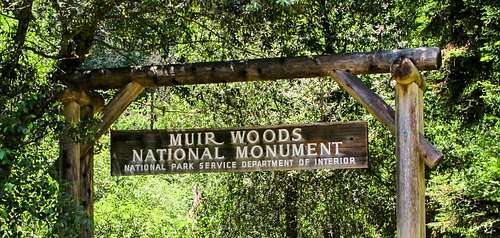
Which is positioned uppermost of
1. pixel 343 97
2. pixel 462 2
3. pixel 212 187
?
pixel 462 2

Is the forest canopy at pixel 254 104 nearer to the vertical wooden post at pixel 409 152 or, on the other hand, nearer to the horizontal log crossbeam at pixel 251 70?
the horizontal log crossbeam at pixel 251 70

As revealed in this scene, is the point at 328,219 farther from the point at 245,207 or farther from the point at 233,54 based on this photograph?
the point at 233,54

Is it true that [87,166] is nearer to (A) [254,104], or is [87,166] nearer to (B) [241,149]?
(B) [241,149]

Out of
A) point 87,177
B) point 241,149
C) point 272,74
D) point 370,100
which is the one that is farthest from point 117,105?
point 370,100

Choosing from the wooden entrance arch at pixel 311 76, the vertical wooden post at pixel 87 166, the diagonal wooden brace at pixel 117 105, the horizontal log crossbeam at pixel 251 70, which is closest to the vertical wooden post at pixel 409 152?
the wooden entrance arch at pixel 311 76

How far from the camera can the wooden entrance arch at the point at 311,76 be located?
4.55 meters

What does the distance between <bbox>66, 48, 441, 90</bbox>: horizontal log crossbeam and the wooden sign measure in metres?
0.38

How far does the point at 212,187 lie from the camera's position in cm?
1012

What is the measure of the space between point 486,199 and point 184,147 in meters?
3.14

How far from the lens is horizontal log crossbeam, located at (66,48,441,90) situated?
15.4 ft

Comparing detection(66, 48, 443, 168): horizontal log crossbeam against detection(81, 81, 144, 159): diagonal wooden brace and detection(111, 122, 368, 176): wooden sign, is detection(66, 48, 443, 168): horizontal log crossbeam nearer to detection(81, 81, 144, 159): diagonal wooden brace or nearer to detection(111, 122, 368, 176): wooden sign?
detection(81, 81, 144, 159): diagonal wooden brace

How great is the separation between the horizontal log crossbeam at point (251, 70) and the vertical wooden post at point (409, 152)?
13 centimetres

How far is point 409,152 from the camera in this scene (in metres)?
4.55

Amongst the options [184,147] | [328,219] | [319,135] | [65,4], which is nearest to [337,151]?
[319,135]
